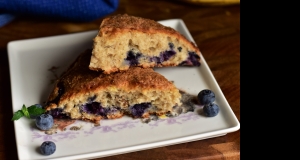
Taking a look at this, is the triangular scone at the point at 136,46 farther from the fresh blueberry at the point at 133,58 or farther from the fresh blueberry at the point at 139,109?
the fresh blueberry at the point at 139,109

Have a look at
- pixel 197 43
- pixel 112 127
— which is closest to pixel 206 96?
pixel 112 127

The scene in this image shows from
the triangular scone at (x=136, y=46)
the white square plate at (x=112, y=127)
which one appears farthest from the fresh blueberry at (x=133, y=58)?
the white square plate at (x=112, y=127)

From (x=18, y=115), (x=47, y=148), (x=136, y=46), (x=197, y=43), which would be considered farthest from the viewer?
(x=197, y=43)

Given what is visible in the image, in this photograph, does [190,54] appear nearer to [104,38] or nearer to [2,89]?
[104,38]

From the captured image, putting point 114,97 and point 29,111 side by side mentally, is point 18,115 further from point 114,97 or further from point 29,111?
point 114,97
